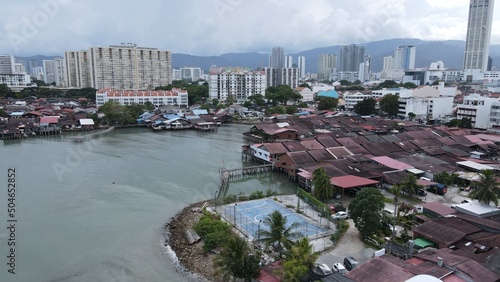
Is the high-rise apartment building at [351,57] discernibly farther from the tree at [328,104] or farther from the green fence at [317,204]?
the green fence at [317,204]

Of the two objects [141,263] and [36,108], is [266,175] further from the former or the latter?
[36,108]

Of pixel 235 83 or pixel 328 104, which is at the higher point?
pixel 235 83

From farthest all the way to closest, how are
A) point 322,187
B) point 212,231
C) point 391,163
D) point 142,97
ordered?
point 142,97 → point 391,163 → point 322,187 → point 212,231

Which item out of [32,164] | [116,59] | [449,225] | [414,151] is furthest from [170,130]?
[116,59]

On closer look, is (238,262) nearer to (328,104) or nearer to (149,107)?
(149,107)

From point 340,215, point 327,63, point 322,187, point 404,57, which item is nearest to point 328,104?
point 322,187
